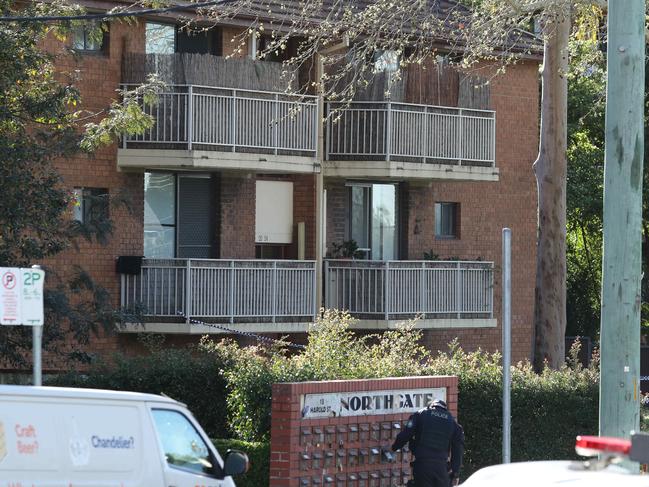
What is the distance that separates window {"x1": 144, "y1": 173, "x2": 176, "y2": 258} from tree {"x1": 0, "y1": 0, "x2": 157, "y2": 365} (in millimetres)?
6581

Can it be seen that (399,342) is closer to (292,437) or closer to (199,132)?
(292,437)

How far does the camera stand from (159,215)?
24.8 metres

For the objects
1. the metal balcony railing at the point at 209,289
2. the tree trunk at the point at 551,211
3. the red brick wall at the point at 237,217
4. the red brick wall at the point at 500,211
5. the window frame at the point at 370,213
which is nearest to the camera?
the metal balcony railing at the point at 209,289

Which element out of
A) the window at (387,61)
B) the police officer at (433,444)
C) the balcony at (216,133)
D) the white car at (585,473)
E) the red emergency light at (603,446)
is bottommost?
the police officer at (433,444)

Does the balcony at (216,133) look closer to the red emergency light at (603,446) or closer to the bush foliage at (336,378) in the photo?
the bush foliage at (336,378)

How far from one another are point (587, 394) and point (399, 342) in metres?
3.43

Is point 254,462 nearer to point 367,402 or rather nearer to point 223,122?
point 367,402

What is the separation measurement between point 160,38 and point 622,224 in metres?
15.3

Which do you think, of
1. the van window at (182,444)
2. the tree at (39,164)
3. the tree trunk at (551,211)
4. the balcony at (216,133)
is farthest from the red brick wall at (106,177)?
the van window at (182,444)

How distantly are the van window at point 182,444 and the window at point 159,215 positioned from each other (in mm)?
14019

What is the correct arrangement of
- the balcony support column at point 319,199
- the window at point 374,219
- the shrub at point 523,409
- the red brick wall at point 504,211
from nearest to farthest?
1. the shrub at point 523,409
2. the balcony support column at point 319,199
3. the window at point 374,219
4. the red brick wall at point 504,211

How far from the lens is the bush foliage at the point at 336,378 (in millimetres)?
16219

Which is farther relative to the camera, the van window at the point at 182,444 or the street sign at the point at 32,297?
the street sign at the point at 32,297

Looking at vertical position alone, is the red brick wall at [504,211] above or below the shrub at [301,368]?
above
